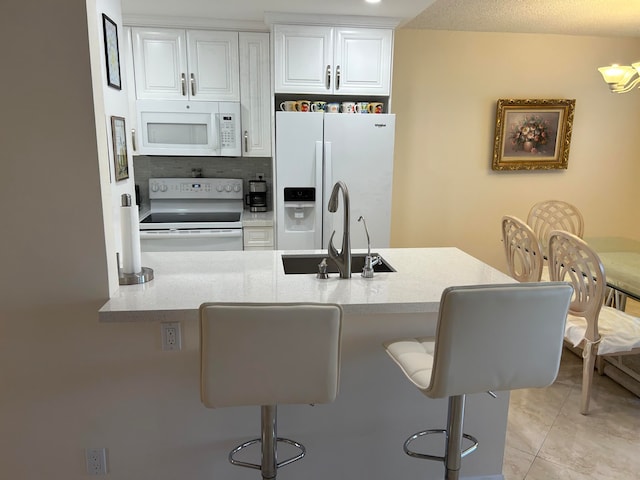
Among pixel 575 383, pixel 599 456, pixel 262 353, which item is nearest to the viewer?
pixel 262 353

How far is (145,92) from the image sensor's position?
349 centimetres

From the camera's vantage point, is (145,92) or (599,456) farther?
(145,92)

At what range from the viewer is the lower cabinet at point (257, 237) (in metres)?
3.55

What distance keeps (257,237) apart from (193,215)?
660 millimetres

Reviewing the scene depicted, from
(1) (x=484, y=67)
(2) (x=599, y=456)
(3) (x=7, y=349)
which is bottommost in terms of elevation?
(2) (x=599, y=456)

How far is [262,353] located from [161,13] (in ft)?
9.58

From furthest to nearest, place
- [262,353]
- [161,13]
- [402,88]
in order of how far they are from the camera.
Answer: [402,88] → [161,13] → [262,353]

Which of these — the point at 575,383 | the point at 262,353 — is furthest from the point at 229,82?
the point at 575,383

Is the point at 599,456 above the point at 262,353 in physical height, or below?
below

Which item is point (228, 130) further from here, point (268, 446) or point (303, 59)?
point (268, 446)

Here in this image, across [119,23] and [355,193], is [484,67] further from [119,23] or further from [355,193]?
[119,23]

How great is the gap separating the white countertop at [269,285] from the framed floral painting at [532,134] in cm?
226

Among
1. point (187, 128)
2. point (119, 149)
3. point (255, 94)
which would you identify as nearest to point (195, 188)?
point (187, 128)

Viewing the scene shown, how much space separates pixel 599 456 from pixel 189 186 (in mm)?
3347
